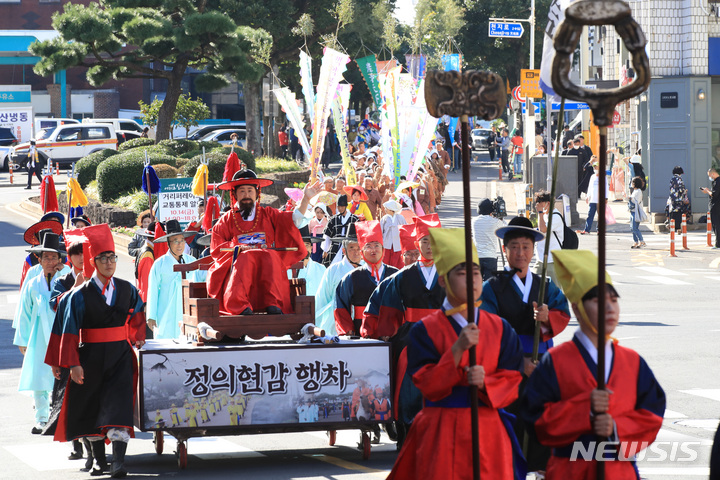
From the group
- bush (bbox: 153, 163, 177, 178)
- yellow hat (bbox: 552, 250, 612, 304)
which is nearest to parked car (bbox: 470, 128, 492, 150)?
bush (bbox: 153, 163, 177, 178)

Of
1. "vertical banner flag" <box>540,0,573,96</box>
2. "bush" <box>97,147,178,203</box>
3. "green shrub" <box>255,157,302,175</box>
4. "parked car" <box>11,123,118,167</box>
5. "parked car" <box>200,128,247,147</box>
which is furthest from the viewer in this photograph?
"parked car" <box>200,128,247,147</box>

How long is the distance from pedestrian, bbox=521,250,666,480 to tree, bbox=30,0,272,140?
1007 inches

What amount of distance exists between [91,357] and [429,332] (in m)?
3.64

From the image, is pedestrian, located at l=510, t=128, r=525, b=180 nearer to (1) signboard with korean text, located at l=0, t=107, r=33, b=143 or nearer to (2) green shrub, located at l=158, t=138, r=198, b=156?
(2) green shrub, located at l=158, t=138, r=198, b=156

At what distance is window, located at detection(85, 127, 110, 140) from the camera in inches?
1706

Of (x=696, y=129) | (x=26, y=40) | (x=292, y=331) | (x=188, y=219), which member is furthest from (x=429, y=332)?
(x=26, y=40)

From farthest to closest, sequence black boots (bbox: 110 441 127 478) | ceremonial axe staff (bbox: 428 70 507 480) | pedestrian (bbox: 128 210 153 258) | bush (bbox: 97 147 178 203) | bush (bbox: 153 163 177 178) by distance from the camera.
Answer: bush (bbox: 97 147 178 203), bush (bbox: 153 163 177 178), pedestrian (bbox: 128 210 153 258), black boots (bbox: 110 441 127 478), ceremonial axe staff (bbox: 428 70 507 480)

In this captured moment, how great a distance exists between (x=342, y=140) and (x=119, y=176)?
28.4 ft

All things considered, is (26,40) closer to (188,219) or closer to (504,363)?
(188,219)

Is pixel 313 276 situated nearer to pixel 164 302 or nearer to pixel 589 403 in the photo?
pixel 164 302

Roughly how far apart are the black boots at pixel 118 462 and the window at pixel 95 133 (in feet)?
120

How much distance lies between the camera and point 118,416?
8195mm

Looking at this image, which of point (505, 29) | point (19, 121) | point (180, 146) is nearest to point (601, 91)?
point (505, 29)

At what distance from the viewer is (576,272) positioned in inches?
201
